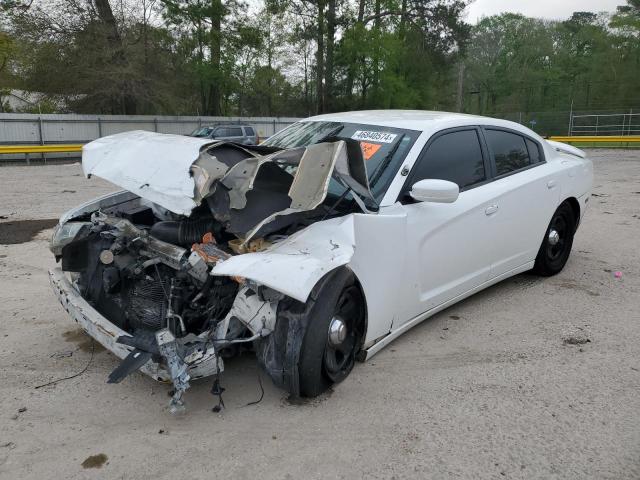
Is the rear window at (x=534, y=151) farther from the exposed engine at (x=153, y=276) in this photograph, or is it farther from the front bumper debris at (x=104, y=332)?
the front bumper debris at (x=104, y=332)

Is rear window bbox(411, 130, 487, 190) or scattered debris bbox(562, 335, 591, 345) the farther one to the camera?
scattered debris bbox(562, 335, 591, 345)

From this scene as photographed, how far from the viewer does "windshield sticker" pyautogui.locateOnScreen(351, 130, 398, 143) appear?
3.83m

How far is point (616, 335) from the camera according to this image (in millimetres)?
3980

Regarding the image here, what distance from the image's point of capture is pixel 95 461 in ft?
8.21

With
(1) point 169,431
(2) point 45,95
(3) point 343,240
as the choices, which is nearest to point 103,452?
(1) point 169,431

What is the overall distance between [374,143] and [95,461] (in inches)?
105

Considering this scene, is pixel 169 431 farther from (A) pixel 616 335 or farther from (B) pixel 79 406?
(A) pixel 616 335

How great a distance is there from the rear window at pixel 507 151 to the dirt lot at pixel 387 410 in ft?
3.97

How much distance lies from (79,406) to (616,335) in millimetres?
3781

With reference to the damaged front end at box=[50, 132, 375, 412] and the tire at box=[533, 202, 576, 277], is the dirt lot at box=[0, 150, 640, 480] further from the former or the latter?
the tire at box=[533, 202, 576, 277]

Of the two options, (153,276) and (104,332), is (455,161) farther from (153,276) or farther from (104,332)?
(104,332)

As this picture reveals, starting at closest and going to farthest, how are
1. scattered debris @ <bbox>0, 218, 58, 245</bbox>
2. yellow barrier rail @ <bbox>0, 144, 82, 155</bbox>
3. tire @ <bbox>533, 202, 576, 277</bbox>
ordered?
tire @ <bbox>533, 202, 576, 277</bbox>
scattered debris @ <bbox>0, 218, 58, 245</bbox>
yellow barrier rail @ <bbox>0, 144, 82, 155</bbox>

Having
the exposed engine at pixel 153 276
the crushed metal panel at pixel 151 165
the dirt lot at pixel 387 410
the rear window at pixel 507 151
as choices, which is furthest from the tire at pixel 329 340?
the rear window at pixel 507 151

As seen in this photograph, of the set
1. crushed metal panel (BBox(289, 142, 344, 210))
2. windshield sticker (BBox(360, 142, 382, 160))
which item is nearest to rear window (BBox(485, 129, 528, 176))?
windshield sticker (BBox(360, 142, 382, 160))
